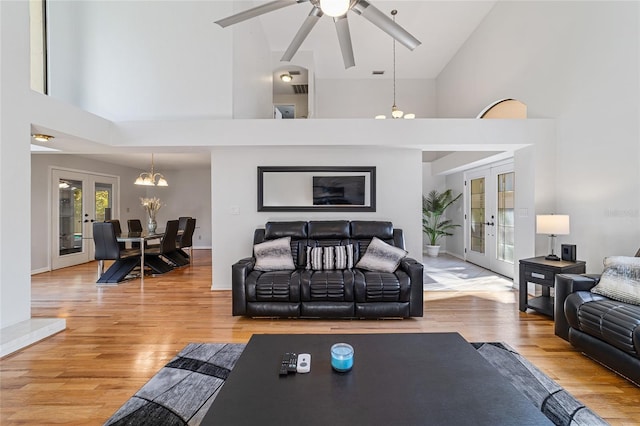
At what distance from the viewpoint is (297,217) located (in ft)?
14.2

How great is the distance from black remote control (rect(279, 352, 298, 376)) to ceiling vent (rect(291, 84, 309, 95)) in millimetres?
6780

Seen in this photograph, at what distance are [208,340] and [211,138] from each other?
102 inches

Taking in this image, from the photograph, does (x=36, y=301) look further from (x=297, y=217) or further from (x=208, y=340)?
(x=297, y=217)

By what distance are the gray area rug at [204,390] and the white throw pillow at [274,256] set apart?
108cm

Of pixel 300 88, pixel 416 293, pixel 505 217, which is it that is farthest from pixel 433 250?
pixel 300 88

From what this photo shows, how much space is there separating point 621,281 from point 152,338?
12.9ft

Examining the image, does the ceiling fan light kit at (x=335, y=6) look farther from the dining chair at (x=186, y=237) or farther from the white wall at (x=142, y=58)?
the dining chair at (x=186, y=237)

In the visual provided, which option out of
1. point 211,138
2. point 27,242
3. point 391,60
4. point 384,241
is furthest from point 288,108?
point 27,242

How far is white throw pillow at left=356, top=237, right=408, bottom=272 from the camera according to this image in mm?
3383

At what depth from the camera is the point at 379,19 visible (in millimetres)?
1931

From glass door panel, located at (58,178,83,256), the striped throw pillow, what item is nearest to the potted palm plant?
the striped throw pillow

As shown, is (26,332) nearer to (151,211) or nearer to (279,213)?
(279,213)

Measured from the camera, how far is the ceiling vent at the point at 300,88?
7284mm

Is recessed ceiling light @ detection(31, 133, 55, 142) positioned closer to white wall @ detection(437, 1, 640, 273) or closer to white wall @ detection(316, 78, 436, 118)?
white wall @ detection(316, 78, 436, 118)
